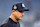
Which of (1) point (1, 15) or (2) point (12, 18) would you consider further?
(1) point (1, 15)

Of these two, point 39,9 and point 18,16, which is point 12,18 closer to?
point 18,16

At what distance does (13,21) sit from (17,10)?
167mm

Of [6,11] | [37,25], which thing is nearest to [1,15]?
[6,11]

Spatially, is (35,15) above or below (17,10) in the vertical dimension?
below

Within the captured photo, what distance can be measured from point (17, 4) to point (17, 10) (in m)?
0.08

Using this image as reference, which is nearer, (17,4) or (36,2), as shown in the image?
(17,4)

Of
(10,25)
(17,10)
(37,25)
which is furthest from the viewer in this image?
(37,25)

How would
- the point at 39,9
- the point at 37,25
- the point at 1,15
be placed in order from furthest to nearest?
the point at 39,9, the point at 37,25, the point at 1,15

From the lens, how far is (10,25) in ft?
3.84

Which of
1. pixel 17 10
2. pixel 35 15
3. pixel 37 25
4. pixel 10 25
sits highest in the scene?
pixel 17 10

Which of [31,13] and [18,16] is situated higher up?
[18,16]

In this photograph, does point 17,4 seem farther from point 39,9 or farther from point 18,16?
point 39,9

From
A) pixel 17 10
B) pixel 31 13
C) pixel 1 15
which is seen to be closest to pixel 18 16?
pixel 17 10

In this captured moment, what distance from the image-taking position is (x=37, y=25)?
311cm
